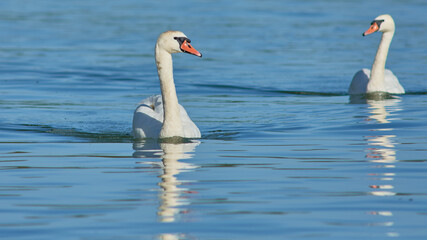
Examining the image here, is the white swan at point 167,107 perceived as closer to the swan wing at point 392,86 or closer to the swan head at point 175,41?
the swan head at point 175,41

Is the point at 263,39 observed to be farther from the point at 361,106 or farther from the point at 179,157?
the point at 179,157

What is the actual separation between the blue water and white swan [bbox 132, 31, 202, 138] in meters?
0.27

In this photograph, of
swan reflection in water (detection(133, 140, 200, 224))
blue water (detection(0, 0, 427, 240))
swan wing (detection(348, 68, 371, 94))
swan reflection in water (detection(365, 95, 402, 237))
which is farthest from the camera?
swan wing (detection(348, 68, 371, 94))

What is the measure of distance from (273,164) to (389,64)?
13870 millimetres

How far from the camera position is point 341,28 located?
96.5ft

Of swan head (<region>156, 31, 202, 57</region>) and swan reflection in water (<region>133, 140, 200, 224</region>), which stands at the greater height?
swan head (<region>156, 31, 202, 57</region>)

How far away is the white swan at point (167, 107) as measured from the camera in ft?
39.1

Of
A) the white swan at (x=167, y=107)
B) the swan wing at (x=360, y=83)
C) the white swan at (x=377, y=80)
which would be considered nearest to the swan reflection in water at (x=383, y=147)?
the white swan at (x=377, y=80)

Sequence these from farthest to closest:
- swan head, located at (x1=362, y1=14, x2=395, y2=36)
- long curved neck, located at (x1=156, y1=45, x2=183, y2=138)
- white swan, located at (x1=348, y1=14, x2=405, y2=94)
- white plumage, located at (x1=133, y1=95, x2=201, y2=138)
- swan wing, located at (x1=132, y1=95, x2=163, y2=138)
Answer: swan head, located at (x1=362, y1=14, x2=395, y2=36), white swan, located at (x1=348, y1=14, x2=405, y2=94), swan wing, located at (x1=132, y1=95, x2=163, y2=138), white plumage, located at (x1=133, y1=95, x2=201, y2=138), long curved neck, located at (x1=156, y1=45, x2=183, y2=138)

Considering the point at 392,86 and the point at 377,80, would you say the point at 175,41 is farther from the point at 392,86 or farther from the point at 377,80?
the point at 392,86

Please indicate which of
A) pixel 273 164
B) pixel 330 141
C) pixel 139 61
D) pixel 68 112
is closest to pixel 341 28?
pixel 139 61

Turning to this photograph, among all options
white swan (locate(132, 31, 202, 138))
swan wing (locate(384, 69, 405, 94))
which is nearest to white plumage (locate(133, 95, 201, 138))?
white swan (locate(132, 31, 202, 138))

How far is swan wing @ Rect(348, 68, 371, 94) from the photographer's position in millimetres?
17891

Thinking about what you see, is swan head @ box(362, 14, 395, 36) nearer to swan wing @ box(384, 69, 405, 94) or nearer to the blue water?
swan wing @ box(384, 69, 405, 94)
